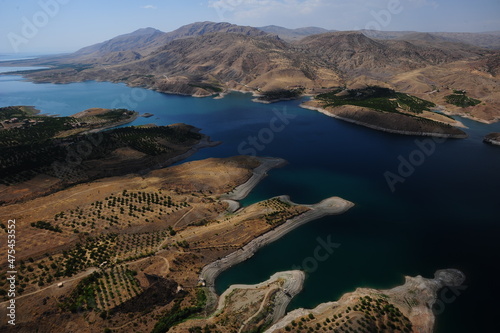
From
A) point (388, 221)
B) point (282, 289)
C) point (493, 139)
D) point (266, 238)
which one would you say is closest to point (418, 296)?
point (282, 289)

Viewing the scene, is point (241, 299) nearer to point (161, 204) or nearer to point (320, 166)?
point (161, 204)

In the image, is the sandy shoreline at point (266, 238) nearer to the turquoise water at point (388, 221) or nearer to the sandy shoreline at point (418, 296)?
the turquoise water at point (388, 221)

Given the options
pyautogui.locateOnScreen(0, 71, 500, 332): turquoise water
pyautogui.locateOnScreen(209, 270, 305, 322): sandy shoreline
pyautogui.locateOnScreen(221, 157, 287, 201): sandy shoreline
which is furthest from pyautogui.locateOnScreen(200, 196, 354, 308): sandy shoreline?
pyautogui.locateOnScreen(221, 157, 287, 201): sandy shoreline

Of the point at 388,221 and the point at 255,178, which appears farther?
the point at 255,178

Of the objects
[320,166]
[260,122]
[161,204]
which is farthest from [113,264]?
[260,122]

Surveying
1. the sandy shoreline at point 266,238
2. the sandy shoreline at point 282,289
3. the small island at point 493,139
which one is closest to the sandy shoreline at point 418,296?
→ the sandy shoreline at point 282,289

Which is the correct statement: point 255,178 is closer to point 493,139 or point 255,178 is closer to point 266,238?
point 266,238
